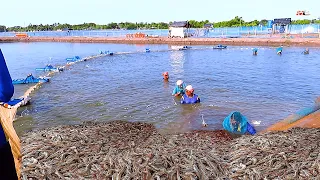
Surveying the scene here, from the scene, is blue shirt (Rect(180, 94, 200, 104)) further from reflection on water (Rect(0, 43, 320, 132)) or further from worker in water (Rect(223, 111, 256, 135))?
worker in water (Rect(223, 111, 256, 135))

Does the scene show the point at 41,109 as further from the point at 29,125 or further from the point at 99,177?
the point at 99,177

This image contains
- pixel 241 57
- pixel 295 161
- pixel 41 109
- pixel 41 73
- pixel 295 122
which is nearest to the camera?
pixel 295 161

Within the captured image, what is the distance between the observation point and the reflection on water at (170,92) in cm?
1474

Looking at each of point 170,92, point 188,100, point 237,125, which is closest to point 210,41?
point 170,92

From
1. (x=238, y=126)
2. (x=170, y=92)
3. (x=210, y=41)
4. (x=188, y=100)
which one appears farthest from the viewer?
(x=210, y=41)

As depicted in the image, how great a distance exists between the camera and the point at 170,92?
19953mm

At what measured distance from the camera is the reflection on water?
14.7 metres

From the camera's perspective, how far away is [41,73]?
97.2 ft

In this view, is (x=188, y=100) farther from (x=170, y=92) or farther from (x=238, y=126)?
(x=238, y=126)

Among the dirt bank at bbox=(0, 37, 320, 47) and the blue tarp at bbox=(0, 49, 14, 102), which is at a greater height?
the dirt bank at bbox=(0, 37, 320, 47)

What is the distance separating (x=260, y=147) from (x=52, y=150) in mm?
5410

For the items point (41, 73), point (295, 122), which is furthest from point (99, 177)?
point (41, 73)

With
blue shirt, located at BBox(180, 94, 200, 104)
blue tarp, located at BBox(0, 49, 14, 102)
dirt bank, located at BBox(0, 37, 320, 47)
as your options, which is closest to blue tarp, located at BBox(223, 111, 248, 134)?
blue shirt, located at BBox(180, 94, 200, 104)

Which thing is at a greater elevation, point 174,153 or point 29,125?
point 174,153
